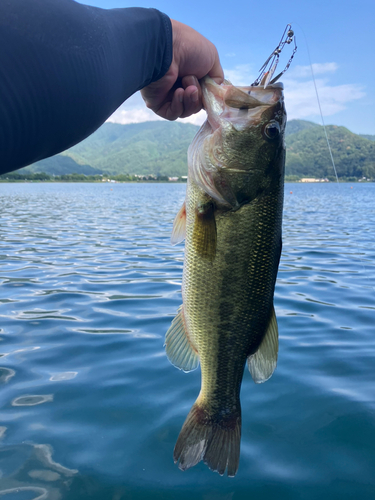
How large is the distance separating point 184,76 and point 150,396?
316 centimetres

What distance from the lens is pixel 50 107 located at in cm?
146

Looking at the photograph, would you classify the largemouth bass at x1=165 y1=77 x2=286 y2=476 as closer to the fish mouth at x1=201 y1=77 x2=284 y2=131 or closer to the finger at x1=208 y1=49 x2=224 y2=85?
the fish mouth at x1=201 y1=77 x2=284 y2=131

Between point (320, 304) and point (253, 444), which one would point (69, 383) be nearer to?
point (253, 444)

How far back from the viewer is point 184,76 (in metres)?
2.76

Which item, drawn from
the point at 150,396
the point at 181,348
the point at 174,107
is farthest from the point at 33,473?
the point at 174,107

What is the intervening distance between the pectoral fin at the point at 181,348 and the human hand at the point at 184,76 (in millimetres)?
1391

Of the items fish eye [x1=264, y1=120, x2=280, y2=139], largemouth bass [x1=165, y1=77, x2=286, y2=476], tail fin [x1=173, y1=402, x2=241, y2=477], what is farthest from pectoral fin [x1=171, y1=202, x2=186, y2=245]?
tail fin [x1=173, y1=402, x2=241, y2=477]

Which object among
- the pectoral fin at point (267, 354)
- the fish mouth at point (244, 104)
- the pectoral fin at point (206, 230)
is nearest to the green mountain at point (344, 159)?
the fish mouth at point (244, 104)

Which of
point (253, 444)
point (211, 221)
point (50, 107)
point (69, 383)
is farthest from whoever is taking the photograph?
point (69, 383)

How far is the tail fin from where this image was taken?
259 centimetres

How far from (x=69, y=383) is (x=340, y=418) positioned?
2.84 meters

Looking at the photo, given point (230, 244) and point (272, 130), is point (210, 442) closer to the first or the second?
point (230, 244)

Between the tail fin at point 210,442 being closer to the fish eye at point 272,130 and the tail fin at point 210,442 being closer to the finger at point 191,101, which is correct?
the fish eye at point 272,130

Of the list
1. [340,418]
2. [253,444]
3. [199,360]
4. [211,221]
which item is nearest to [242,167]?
[211,221]
